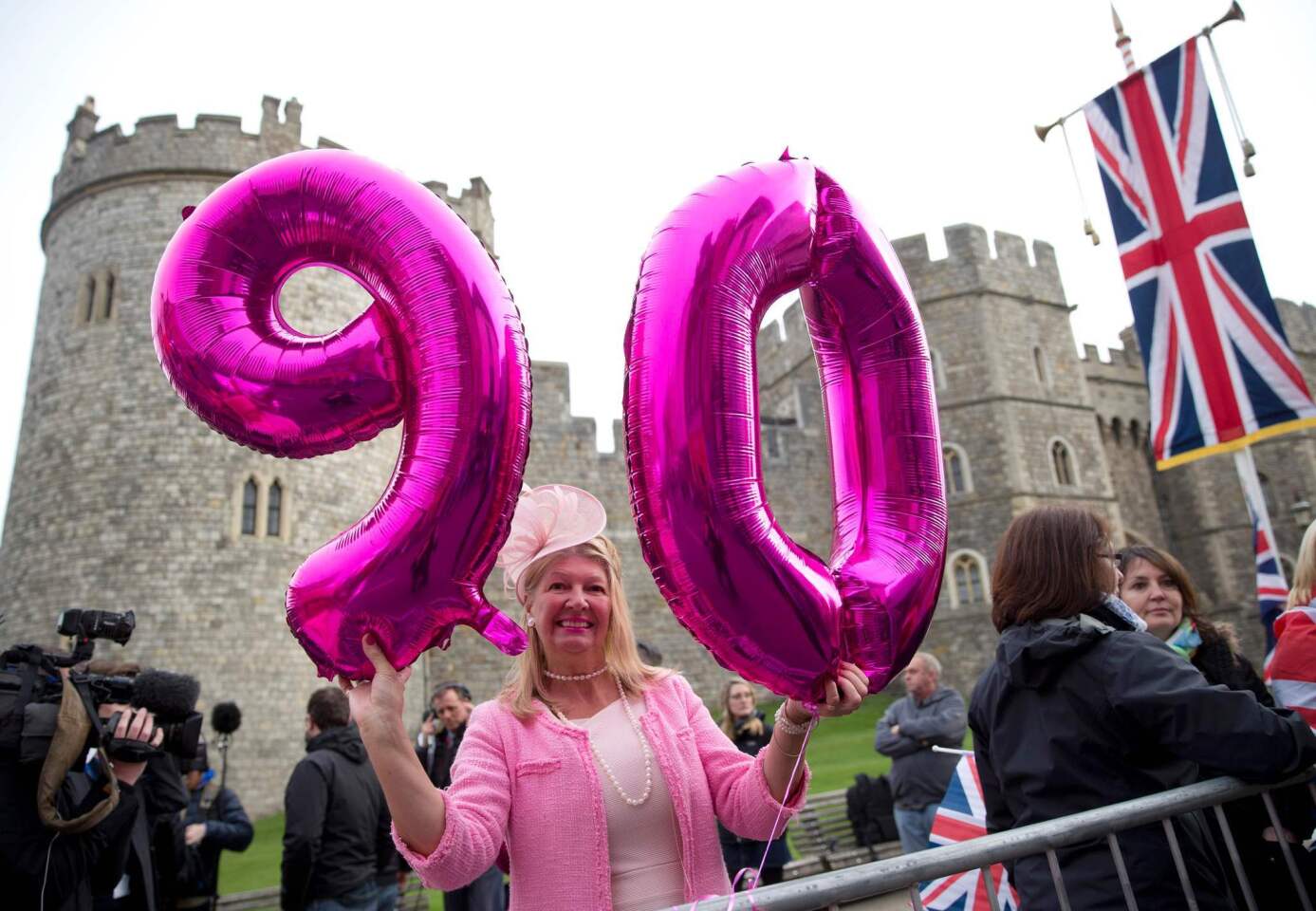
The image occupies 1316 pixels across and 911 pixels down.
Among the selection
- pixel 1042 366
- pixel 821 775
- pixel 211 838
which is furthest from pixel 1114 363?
pixel 211 838

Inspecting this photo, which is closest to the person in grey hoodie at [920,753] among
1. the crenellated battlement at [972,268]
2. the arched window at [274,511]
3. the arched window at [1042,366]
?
the arched window at [274,511]

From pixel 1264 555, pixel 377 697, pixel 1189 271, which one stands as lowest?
pixel 377 697

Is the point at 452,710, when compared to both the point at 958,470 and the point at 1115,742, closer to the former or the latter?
the point at 1115,742

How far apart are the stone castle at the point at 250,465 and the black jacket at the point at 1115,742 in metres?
7.61

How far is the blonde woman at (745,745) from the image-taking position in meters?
4.39

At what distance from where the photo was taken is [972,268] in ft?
59.7

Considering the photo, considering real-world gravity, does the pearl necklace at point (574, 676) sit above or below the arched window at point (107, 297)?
below

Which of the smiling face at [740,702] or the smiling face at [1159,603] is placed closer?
the smiling face at [1159,603]

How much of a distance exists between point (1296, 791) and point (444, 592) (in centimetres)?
211

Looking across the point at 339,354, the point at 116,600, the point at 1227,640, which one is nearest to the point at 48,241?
the point at 116,600

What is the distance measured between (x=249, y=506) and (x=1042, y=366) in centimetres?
1523

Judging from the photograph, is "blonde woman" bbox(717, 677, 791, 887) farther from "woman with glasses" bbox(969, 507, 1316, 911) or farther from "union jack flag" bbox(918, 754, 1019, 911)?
"woman with glasses" bbox(969, 507, 1316, 911)

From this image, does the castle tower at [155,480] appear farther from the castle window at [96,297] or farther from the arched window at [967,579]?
the arched window at [967,579]

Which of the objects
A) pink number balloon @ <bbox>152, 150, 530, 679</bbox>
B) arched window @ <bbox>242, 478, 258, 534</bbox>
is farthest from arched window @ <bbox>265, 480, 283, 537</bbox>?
pink number balloon @ <bbox>152, 150, 530, 679</bbox>
